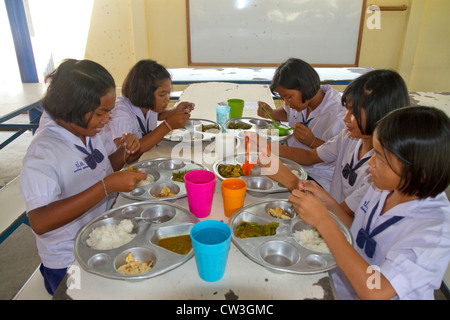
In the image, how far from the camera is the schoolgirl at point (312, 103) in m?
2.37

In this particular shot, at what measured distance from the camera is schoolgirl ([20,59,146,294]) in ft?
4.43

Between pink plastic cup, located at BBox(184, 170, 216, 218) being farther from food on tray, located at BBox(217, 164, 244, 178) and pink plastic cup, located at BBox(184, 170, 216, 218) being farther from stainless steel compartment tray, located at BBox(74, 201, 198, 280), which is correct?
food on tray, located at BBox(217, 164, 244, 178)

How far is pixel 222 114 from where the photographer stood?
2.57 meters

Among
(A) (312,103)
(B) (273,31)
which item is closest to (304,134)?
(A) (312,103)

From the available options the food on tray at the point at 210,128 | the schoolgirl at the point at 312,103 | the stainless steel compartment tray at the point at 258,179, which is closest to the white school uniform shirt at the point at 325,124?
the schoolgirl at the point at 312,103

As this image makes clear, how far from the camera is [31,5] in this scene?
533 cm

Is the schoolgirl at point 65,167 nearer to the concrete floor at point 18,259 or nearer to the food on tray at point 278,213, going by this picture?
the food on tray at point 278,213

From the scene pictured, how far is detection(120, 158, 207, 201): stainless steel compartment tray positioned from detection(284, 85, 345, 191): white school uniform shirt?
979 millimetres

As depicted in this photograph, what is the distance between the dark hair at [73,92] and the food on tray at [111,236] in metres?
0.58

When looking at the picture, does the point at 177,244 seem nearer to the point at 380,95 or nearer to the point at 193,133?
the point at 380,95

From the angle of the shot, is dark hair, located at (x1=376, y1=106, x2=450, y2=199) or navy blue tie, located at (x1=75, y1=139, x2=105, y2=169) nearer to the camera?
dark hair, located at (x1=376, y1=106, x2=450, y2=199)

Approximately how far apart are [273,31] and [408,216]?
200 inches

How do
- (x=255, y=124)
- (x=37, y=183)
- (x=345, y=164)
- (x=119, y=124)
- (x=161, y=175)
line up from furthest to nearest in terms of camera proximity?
(x=255, y=124)
(x=119, y=124)
(x=345, y=164)
(x=161, y=175)
(x=37, y=183)

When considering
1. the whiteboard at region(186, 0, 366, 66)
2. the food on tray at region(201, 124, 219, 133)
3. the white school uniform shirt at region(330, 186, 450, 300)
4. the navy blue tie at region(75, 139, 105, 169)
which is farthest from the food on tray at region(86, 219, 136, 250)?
the whiteboard at region(186, 0, 366, 66)
